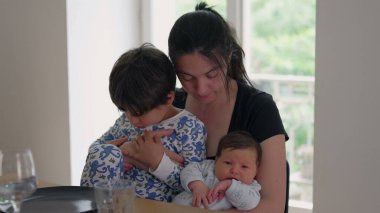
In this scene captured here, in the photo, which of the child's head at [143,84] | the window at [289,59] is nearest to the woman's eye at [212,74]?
the child's head at [143,84]

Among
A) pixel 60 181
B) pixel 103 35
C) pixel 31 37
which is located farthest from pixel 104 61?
pixel 60 181

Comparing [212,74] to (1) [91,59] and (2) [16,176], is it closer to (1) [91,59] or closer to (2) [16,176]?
(2) [16,176]

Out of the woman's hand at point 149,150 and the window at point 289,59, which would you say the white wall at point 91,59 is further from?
the woman's hand at point 149,150

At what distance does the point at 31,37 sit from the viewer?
3.30 meters

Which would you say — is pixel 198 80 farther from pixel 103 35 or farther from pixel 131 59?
pixel 103 35

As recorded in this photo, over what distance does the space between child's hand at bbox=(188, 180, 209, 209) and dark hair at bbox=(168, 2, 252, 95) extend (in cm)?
38

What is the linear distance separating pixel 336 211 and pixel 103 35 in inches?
60.0

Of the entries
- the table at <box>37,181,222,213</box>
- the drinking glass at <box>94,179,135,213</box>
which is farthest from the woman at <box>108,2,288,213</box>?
the drinking glass at <box>94,179,135,213</box>

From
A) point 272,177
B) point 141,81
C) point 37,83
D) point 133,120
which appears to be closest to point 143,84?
point 141,81

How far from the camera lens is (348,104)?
272cm

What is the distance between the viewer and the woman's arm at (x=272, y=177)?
1.86m

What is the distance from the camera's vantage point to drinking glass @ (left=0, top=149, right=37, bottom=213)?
4.39 ft

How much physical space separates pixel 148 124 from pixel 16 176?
667 millimetres

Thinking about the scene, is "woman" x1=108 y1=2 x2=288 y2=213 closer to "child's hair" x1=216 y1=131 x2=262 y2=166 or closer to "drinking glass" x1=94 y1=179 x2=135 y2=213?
"child's hair" x1=216 y1=131 x2=262 y2=166
